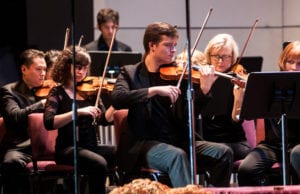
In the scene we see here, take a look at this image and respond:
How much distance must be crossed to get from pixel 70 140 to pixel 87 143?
10 centimetres

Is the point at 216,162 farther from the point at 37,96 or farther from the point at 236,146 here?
the point at 37,96

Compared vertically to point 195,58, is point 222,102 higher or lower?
lower

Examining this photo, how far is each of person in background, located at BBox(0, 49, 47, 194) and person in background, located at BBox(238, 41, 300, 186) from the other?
1278 millimetres

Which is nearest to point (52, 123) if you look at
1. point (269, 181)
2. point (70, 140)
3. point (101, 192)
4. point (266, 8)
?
point (70, 140)

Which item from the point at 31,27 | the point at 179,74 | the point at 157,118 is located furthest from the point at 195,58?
the point at 31,27

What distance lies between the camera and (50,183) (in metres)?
4.91

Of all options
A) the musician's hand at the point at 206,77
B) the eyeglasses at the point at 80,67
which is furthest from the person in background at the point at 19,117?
the musician's hand at the point at 206,77

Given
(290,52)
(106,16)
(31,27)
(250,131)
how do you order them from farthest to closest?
(31,27) < (106,16) < (250,131) < (290,52)

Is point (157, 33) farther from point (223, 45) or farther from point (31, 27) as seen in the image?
point (31, 27)

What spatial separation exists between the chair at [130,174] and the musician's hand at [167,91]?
268 millimetres

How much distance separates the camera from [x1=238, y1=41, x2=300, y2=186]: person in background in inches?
178

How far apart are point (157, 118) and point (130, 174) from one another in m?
0.35

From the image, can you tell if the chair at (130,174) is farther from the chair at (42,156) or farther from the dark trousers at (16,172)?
the dark trousers at (16,172)

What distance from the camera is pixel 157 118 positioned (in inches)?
178
